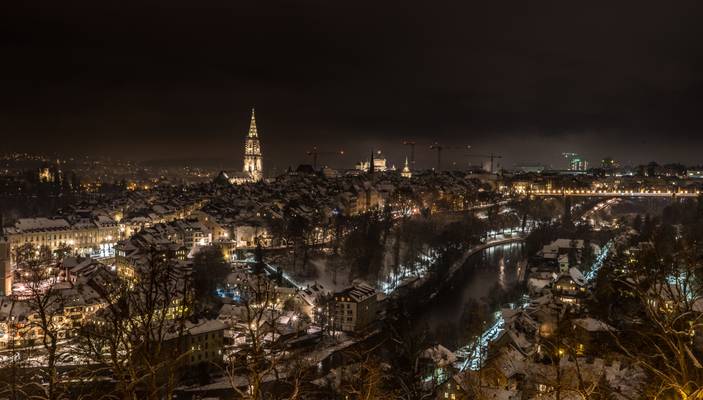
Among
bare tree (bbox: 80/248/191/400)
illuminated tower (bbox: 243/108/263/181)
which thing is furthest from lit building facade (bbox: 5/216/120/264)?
illuminated tower (bbox: 243/108/263/181)

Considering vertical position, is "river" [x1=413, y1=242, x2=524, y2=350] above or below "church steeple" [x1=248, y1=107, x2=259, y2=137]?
below

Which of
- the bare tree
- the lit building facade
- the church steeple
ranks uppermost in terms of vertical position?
the church steeple

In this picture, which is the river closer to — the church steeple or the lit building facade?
the lit building facade

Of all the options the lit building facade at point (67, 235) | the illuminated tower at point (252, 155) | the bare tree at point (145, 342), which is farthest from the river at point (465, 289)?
the illuminated tower at point (252, 155)

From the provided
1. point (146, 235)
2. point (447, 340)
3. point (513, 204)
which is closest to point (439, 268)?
point (447, 340)

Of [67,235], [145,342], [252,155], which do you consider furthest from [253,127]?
[145,342]

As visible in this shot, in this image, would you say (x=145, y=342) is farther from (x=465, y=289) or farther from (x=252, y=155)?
(x=252, y=155)

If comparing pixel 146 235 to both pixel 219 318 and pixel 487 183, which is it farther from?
pixel 487 183

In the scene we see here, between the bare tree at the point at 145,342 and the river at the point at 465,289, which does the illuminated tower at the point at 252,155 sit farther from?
the bare tree at the point at 145,342

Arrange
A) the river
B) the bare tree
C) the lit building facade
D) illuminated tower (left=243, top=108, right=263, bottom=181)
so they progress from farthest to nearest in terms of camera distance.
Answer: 1. illuminated tower (left=243, top=108, right=263, bottom=181)
2. the lit building facade
3. the river
4. the bare tree
